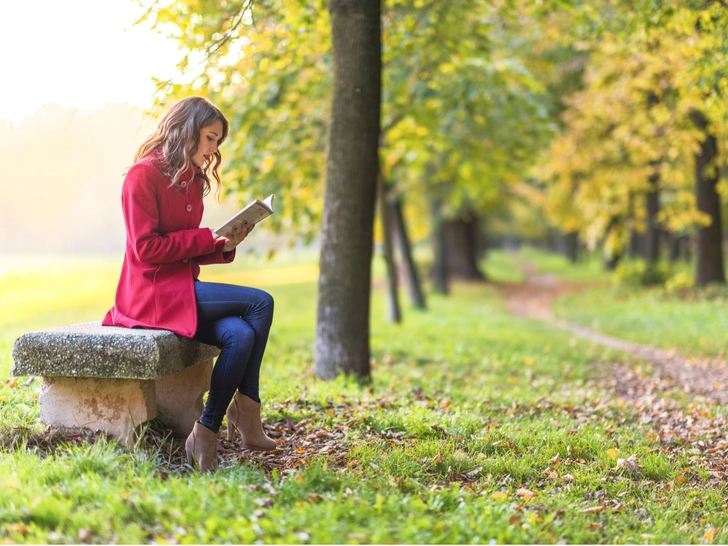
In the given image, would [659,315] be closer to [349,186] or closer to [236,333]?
[349,186]

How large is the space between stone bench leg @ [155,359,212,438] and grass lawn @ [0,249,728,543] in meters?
0.40

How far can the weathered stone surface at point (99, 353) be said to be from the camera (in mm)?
3684

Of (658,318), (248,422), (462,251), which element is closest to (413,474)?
(248,422)

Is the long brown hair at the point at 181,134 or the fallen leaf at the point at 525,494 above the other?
the long brown hair at the point at 181,134

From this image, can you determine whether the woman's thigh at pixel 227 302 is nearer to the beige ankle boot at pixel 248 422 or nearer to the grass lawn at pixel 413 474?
the beige ankle boot at pixel 248 422

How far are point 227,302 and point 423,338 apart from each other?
24.3 ft

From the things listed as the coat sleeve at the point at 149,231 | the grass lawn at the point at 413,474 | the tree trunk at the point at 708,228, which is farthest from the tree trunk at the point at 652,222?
the coat sleeve at the point at 149,231

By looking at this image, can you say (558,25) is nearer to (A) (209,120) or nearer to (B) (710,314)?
(B) (710,314)

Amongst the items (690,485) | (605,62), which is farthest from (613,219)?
(690,485)

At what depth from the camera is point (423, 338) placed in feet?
36.5

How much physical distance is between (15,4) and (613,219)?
66.8 ft

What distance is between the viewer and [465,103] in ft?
33.5

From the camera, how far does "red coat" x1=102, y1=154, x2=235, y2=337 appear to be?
3838 millimetres

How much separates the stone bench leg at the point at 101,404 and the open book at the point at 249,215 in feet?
3.47
